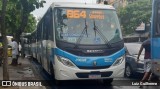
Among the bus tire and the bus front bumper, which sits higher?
the bus front bumper

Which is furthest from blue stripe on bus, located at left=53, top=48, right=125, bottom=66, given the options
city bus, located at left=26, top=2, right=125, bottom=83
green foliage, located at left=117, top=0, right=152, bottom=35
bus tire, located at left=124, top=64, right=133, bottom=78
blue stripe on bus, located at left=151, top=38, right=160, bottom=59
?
green foliage, located at left=117, top=0, right=152, bottom=35

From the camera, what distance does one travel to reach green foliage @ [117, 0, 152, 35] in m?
34.3

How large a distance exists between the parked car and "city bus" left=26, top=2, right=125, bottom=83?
2516 mm

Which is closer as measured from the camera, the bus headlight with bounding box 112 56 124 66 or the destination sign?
the bus headlight with bounding box 112 56 124 66

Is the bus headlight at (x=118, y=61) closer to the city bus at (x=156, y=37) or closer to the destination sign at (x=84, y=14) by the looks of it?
the city bus at (x=156, y=37)

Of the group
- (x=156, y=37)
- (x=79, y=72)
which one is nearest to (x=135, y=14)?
(x=156, y=37)

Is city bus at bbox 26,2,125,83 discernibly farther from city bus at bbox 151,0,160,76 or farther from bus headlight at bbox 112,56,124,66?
city bus at bbox 151,0,160,76

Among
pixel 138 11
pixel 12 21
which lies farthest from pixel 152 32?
pixel 138 11

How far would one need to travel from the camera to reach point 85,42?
9.99 meters

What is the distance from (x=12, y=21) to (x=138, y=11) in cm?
1435

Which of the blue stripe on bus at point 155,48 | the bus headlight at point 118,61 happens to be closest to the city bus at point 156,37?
the blue stripe on bus at point 155,48

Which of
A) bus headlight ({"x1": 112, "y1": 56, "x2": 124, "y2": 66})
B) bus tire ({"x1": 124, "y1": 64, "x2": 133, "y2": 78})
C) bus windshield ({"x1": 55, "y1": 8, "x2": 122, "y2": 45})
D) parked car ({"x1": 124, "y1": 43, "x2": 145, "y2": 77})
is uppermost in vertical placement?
bus windshield ({"x1": 55, "y1": 8, "x2": 122, "y2": 45})

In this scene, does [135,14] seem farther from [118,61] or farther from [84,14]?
[118,61]

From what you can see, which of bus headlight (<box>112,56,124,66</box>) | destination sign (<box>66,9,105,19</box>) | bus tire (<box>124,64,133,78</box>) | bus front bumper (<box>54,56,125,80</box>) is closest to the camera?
bus front bumper (<box>54,56,125,80</box>)
